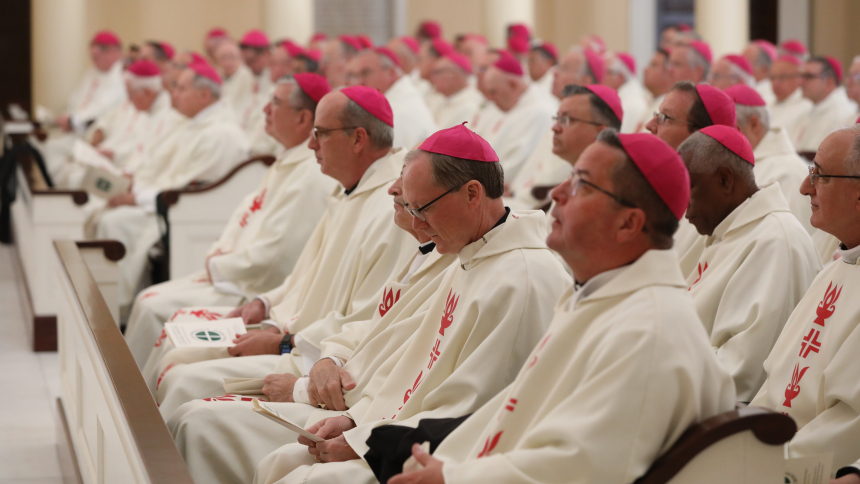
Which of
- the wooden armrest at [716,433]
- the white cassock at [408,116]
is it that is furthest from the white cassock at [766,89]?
the wooden armrest at [716,433]

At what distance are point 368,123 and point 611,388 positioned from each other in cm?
246

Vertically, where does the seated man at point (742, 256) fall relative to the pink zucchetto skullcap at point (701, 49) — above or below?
below

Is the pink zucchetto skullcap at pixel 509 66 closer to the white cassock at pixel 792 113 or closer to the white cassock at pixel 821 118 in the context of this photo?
the white cassock at pixel 792 113

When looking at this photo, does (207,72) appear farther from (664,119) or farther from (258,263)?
(664,119)

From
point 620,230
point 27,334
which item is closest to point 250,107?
point 27,334

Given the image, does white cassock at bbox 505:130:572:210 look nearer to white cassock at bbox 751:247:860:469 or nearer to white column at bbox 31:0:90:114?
white cassock at bbox 751:247:860:469

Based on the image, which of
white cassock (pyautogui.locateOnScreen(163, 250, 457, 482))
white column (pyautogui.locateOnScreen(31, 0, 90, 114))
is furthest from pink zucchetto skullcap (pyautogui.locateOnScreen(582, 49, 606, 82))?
white column (pyautogui.locateOnScreen(31, 0, 90, 114))

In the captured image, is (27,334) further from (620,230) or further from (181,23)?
(181,23)

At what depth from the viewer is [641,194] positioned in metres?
2.08

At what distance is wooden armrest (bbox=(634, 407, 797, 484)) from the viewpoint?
1.96 meters

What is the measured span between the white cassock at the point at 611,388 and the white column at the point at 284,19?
41.2 ft

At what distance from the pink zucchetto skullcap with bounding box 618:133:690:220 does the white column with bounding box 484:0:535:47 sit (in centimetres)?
1249

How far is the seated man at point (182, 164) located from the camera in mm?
7113

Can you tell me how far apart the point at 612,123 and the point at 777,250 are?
5.57 ft
